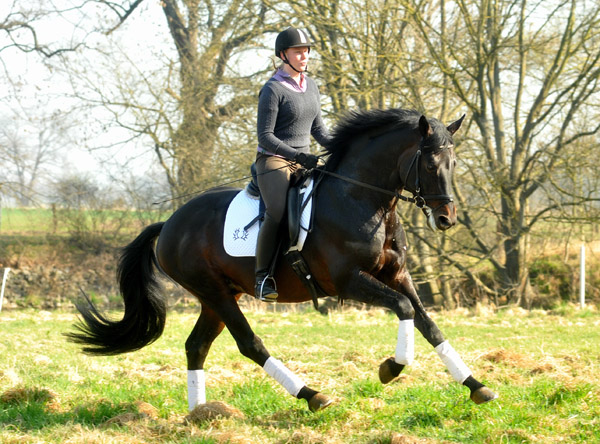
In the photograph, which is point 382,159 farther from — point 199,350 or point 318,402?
point 199,350

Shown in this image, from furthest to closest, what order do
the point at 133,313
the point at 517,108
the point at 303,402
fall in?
the point at 517,108 < the point at 133,313 < the point at 303,402

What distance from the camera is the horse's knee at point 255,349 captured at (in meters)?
5.94

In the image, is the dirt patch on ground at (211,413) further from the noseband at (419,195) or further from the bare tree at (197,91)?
the bare tree at (197,91)

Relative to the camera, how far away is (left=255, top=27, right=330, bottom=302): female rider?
5773mm

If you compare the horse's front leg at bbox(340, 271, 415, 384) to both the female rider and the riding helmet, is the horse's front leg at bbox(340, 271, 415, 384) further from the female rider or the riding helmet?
the riding helmet

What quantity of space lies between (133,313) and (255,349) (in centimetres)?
159

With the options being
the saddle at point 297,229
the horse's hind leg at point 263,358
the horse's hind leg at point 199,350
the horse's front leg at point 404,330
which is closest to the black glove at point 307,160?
the saddle at point 297,229

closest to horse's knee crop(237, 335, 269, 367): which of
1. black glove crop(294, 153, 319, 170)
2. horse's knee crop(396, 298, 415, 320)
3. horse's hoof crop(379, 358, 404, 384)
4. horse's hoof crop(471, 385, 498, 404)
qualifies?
horse's hoof crop(379, 358, 404, 384)

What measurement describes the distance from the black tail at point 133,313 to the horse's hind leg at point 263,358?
0.97m

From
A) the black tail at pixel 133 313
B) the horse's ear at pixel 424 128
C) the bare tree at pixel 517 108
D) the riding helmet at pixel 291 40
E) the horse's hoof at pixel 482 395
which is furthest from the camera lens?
the bare tree at pixel 517 108

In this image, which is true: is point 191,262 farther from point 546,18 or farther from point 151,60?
point 151,60

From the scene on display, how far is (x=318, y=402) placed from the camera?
5.31 m

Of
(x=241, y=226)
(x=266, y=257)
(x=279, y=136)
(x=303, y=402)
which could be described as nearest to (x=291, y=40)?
(x=279, y=136)

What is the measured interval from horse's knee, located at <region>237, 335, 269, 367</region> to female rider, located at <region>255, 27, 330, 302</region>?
411mm
